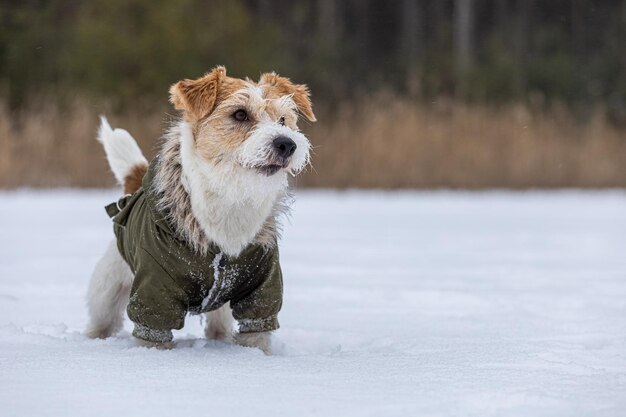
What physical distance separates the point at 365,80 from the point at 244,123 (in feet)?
55.7

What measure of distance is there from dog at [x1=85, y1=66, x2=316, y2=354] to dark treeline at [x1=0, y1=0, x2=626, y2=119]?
30.6 ft

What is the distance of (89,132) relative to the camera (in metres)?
11.0

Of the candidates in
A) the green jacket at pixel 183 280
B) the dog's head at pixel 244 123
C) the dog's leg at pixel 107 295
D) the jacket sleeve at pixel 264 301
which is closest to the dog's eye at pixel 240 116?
the dog's head at pixel 244 123

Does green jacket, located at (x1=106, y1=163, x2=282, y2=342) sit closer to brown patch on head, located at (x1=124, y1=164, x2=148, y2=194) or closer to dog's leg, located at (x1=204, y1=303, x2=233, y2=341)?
dog's leg, located at (x1=204, y1=303, x2=233, y2=341)

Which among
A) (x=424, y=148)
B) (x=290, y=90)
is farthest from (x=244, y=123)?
(x=424, y=148)

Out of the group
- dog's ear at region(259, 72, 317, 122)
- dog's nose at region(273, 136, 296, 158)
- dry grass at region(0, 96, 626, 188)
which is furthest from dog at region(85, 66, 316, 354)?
dry grass at region(0, 96, 626, 188)

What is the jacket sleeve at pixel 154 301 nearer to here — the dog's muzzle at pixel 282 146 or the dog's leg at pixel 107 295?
Result: the dog's leg at pixel 107 295

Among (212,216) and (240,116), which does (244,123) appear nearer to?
A: (240,116)

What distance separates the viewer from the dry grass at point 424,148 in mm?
11039

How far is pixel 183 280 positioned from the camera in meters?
3.24

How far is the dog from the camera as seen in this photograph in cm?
325

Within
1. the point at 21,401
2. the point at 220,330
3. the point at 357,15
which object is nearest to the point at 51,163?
the point at 220,330

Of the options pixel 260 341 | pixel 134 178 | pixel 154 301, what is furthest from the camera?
pixel 134 178

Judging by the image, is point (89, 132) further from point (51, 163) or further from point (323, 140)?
point (323, 140)
